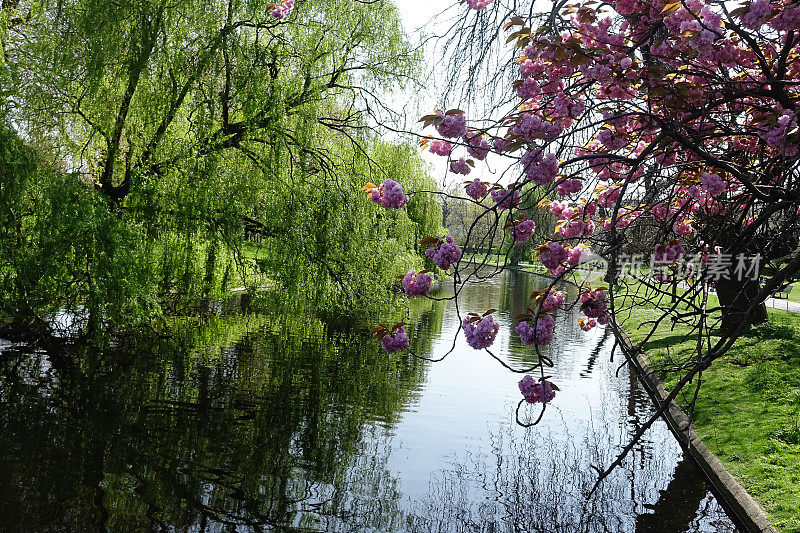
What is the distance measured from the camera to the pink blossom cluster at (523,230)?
4.12 meters

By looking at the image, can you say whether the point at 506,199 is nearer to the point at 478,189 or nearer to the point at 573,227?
the point at 478,189

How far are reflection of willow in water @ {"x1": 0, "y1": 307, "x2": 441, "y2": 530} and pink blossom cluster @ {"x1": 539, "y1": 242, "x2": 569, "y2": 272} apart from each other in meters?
2.71

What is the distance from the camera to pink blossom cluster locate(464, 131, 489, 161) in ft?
12.9

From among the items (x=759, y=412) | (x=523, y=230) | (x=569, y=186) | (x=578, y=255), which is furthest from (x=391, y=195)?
(x=759, y=412)

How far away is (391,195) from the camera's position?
163 inches

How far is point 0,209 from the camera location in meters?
9.23

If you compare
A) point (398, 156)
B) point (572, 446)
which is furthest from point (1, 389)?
point (398, 156)

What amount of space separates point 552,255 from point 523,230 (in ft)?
1.49

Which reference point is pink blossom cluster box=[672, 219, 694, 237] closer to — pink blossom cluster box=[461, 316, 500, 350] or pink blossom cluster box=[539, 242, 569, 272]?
pink blossom cluster box=[539, 242, 569, 272]

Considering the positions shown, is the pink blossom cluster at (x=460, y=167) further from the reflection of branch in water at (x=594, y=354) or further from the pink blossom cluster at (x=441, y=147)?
the reflection of branch in water at (x=594, y=354)

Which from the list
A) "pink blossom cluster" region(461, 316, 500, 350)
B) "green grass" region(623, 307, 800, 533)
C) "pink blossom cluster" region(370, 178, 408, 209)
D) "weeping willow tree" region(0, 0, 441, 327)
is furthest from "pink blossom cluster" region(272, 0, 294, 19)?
"pink blossom cluster" region(461, 316, 500, 350)

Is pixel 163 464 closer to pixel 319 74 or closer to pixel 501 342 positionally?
pixel 319 74

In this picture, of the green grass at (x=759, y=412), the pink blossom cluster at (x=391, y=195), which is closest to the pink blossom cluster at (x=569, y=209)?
the green grass at (x=759, y=412)

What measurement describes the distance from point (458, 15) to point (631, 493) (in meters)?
4.93
